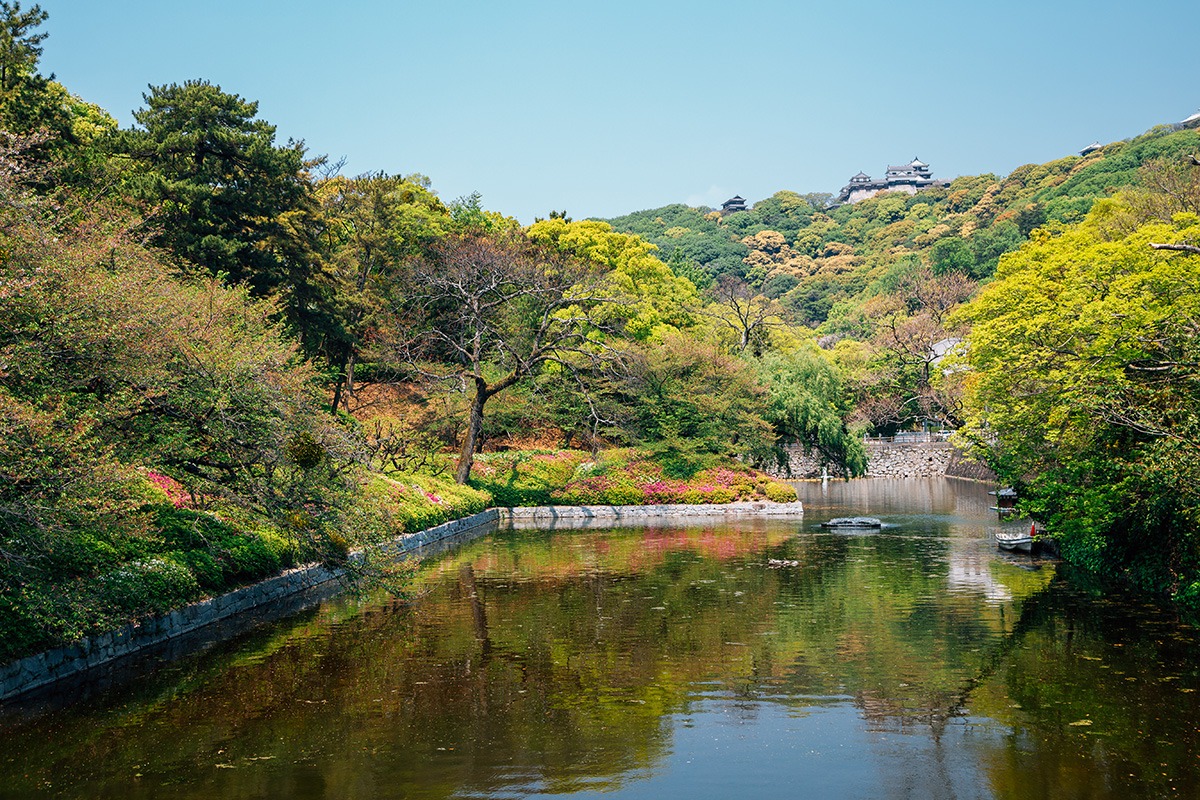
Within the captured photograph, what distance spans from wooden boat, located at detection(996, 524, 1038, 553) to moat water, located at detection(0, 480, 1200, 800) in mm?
4209

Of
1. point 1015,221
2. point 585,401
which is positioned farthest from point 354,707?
point 1015,221

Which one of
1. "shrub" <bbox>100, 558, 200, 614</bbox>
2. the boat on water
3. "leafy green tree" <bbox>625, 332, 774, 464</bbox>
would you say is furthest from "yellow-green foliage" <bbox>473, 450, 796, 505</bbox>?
"shrub" <bbox>100, 558, 200, 614</bbox>

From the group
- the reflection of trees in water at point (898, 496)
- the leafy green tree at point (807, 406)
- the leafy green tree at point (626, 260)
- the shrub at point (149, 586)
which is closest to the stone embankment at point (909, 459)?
the reflection of trees in water at point (898, 496)

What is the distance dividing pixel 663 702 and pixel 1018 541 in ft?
53.4

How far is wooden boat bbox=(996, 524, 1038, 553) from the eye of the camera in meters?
24.1

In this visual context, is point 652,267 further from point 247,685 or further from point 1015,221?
point 1015,221

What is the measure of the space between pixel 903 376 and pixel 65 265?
54543mm

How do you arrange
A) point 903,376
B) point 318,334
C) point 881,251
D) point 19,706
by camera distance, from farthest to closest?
point 881,251, point 903,376, point 318,334, point 19,706

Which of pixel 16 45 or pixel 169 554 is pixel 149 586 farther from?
pixel 16 45

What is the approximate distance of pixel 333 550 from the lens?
16062 mm

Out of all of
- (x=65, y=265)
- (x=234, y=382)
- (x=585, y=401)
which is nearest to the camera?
(x=65, y=265)

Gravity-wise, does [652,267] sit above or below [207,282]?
above

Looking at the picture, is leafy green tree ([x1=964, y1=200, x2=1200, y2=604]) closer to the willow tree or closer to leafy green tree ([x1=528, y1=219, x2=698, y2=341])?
the willow tree

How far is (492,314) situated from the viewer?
42719 millimetres
